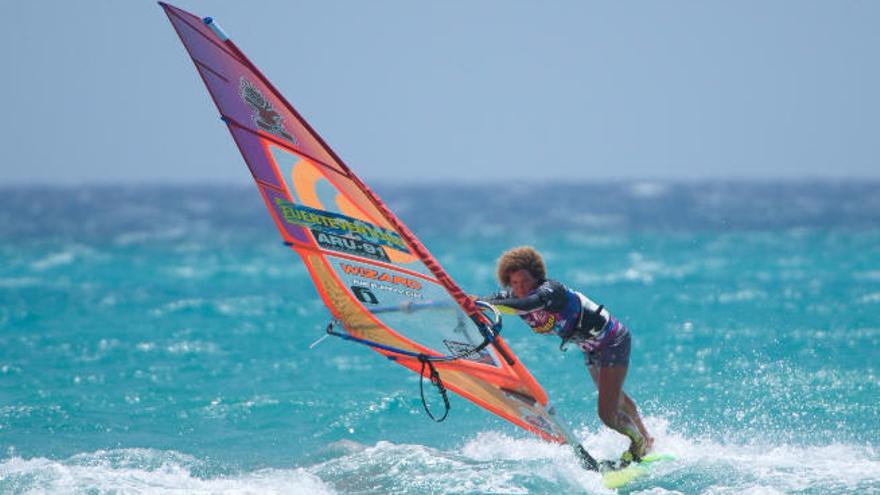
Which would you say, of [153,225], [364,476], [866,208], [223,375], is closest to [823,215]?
[866,208]

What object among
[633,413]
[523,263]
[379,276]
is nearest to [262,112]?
[379,276]

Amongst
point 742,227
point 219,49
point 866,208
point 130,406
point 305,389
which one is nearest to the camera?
point 219,49

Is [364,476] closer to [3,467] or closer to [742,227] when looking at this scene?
[3,467]

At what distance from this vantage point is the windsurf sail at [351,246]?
225 inches

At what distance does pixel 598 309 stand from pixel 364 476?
1.72 metres

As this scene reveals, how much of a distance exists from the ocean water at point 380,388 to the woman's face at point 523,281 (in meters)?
1.16

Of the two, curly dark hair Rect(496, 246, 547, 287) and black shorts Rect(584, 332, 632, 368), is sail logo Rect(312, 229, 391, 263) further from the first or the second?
black shorts Rect(584, 332, 632, 368)

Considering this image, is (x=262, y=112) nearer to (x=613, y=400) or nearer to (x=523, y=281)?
(x=523, y=281)

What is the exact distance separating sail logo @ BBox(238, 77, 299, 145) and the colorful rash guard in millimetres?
1463

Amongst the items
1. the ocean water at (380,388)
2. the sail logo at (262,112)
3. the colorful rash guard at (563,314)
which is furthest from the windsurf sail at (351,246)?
the ocean water at (380,388)

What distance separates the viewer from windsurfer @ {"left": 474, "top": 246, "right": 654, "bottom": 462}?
18.8ft

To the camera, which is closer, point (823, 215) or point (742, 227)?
point (742, 227)

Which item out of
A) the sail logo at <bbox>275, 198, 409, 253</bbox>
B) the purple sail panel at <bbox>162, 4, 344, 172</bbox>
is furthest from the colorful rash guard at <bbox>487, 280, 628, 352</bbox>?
the purple sail panel at <bbox>162, 4, 344, 172</bbox>

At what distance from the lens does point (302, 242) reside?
6.19 meters
